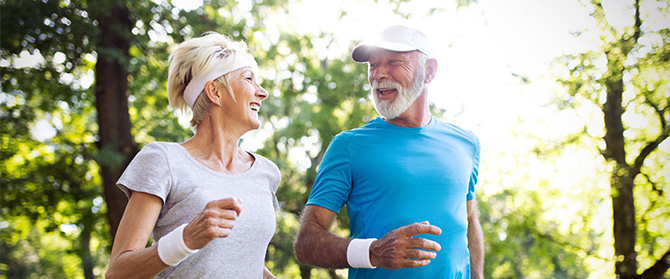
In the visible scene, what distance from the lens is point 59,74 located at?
9.05 m

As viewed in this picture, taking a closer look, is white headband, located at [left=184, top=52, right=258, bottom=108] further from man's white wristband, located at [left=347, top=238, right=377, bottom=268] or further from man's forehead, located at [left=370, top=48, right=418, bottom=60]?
man's white wristband, located at [left=347, top=238, right=377, bottom=268]

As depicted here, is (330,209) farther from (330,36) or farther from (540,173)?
(330,36)

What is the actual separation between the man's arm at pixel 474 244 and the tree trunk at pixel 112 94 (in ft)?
20.2

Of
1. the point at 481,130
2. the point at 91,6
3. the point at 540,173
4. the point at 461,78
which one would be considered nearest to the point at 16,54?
the point at 91,6

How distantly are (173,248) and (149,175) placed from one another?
323 millimetres

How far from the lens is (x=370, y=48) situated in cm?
275

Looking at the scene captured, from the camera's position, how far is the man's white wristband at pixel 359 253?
2148 millimetres

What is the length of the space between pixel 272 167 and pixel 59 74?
25.6 ft

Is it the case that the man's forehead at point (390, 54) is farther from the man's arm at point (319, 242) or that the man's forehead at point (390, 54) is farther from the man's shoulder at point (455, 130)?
the man's arm at point (319, 242)

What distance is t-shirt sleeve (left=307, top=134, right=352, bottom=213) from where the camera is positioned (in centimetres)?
246

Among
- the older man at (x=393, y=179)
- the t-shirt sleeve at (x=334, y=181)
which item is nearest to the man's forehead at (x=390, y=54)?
the older man at (x=393, y=179)

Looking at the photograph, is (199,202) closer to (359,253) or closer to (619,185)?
(359,253)

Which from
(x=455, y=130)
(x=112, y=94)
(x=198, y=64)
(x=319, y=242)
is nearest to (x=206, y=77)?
(x=198, y=64)

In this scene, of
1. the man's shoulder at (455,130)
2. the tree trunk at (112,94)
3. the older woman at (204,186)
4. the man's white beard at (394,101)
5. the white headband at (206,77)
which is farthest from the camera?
the tree trunk at (112,94)
